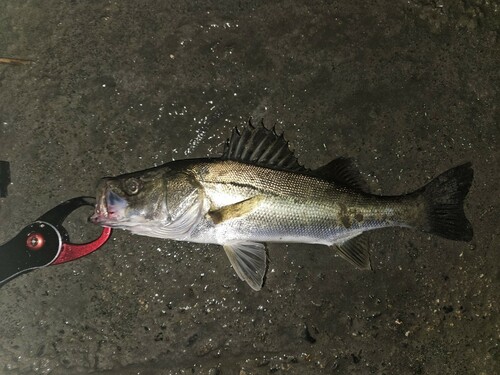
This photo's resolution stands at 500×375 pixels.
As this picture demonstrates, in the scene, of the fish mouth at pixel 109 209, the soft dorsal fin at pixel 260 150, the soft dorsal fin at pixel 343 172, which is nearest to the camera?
the fish mouth at pixel 109 209

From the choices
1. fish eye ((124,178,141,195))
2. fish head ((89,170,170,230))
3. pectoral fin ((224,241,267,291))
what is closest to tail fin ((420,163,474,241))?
pectoral fin ((224,241,267,291))

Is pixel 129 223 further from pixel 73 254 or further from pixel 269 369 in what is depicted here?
pixel 269 369

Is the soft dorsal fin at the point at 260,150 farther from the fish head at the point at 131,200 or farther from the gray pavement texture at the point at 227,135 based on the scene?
the fish head at the point at 131,200

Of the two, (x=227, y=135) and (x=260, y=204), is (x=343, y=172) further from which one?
(x=227, y=135)

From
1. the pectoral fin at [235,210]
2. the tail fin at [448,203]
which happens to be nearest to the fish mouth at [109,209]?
the pectoral fin at [235,210]

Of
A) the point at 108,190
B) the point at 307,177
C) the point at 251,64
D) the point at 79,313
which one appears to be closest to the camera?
the point at 108,190

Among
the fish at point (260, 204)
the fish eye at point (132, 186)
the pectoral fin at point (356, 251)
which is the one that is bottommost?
the pectoral fin at point (356, 251)

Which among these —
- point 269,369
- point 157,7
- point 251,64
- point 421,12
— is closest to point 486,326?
point 269,369

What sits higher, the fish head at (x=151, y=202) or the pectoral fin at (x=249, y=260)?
the fish head at (x=151, y=202)
